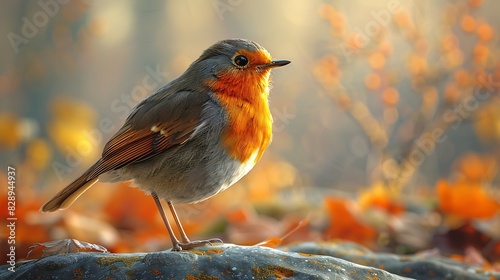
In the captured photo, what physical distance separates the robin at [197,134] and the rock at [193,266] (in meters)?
0.27

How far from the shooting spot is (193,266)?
1.99m

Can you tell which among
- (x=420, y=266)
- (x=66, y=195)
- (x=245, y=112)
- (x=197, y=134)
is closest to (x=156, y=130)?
(x=197, y=134)

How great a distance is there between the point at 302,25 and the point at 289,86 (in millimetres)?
768

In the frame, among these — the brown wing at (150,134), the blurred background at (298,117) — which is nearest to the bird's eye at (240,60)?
the brown wing at (150,134)

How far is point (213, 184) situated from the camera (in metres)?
2.44

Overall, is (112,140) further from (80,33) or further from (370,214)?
(80,33)

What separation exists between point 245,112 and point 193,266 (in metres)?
0.71

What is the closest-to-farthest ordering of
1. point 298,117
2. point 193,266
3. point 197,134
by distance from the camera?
point 193,266, point 197,134, point 298,117

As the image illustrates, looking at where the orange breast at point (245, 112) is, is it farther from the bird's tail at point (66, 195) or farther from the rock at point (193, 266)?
the bird's tail at point (66, 195)

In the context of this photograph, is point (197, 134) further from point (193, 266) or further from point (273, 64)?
point (193, 266)

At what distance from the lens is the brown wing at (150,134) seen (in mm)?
2500

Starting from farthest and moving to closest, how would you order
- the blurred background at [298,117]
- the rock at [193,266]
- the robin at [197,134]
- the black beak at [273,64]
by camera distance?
1. the blurred background at [298,117]
2. the black beak at [273,64]
3. the robin at [197,134]
4. the rock at [193,266]

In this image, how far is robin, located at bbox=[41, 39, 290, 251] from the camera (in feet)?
7.99

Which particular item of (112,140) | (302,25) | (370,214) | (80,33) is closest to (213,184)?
(112,140)
